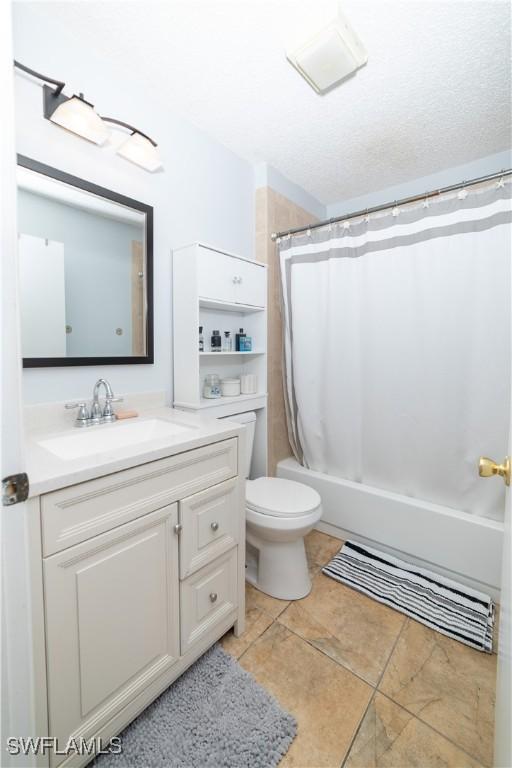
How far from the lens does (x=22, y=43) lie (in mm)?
1146

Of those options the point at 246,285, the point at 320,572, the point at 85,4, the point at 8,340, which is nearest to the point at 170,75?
the point at 85,4

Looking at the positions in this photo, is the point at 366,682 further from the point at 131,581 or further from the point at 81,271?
the point at 81,271

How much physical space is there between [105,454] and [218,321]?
1.24 metres

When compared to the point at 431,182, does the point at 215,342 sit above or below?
below

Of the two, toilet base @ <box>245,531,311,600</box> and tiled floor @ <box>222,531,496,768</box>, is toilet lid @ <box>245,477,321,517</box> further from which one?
tiled floor @ <box>222,531,496,768</box>

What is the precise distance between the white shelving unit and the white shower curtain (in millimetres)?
269

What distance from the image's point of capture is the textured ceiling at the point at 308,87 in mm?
1194

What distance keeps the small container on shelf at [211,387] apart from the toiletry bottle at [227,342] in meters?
0.21

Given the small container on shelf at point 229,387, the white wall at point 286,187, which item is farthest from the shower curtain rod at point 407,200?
the small container on shelf at point 229,387

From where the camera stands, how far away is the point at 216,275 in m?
1.71

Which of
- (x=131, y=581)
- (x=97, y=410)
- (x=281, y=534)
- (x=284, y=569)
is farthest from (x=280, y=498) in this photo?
(x=97, y=410)

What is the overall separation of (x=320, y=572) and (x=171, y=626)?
952mm

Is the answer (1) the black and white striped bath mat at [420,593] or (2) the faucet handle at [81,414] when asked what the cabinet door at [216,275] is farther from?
(1) the black and white striped bath mat at [420,593]

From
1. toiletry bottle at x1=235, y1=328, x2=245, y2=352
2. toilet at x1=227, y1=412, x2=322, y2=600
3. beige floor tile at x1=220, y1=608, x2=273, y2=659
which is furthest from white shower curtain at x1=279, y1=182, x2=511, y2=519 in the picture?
beige floor tile at x1=220, y1=608, x2=273, y2=659
